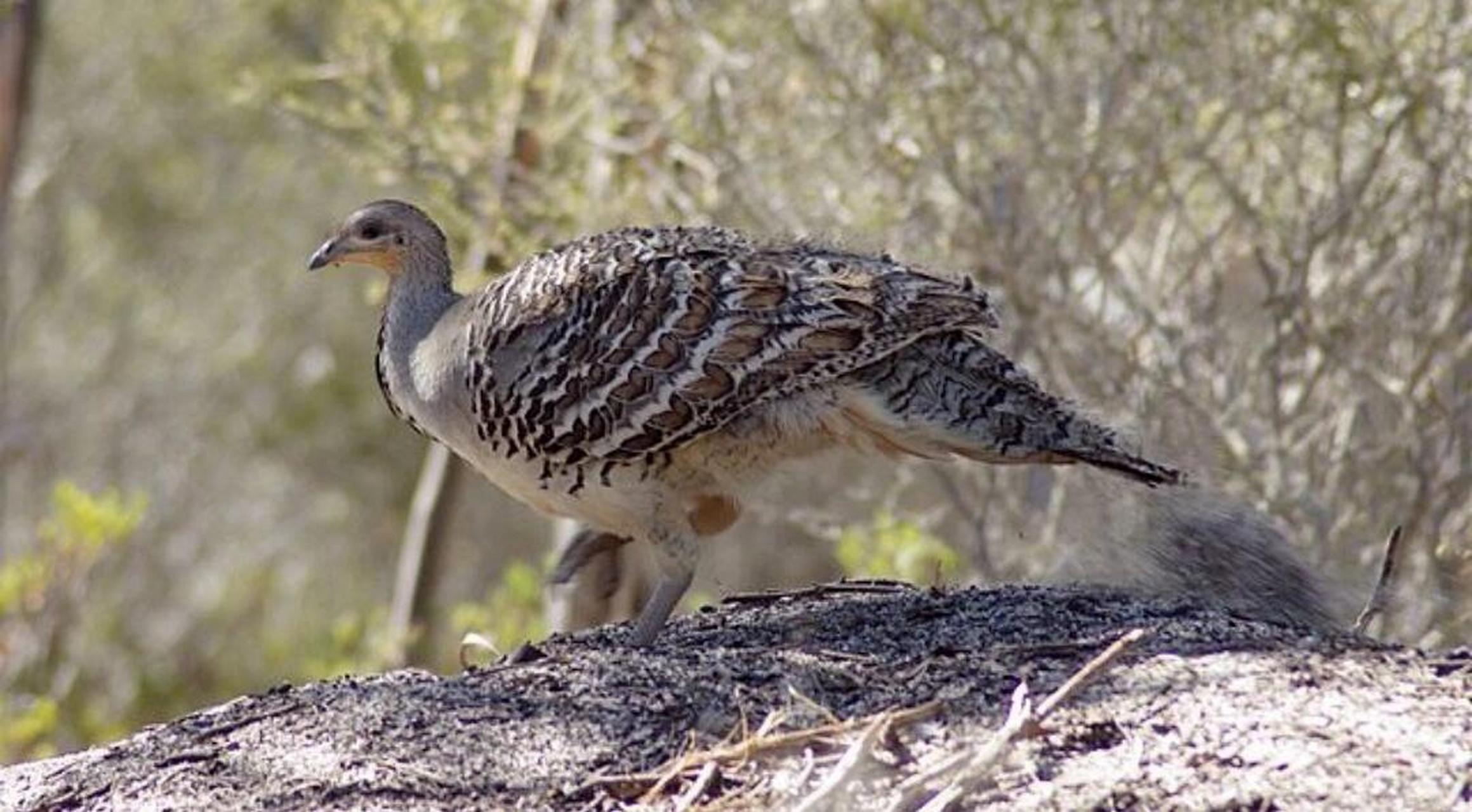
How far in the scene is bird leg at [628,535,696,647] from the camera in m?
6.25

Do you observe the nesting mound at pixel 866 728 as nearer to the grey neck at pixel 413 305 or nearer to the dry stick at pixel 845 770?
the dry stick at pixel 845 770

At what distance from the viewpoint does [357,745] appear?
17.2ft

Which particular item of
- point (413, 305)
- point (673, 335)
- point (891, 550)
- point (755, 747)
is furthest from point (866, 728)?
point (891, 550)

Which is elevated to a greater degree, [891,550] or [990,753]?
[990,753]

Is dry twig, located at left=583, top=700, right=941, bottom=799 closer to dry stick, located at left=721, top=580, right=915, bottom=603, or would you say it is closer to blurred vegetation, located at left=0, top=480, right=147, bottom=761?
dry stick, located at left=721, top=580, right=915, bottom=603

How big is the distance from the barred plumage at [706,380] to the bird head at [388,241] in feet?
2.10

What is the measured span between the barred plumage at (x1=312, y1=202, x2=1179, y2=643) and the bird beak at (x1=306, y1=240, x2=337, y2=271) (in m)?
0.72

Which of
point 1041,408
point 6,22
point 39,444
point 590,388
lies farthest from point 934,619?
point 39,444

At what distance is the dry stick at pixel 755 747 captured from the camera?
4824mm

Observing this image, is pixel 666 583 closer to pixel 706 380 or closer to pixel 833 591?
pixel 833 591

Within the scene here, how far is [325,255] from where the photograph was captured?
723 centimetres

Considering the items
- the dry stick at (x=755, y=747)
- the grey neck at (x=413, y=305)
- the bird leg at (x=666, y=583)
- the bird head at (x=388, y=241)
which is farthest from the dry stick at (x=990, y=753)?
the bird head at (x=388, y=241)

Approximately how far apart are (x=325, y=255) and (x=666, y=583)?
1544mm

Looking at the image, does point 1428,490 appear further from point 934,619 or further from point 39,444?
point 39,444
